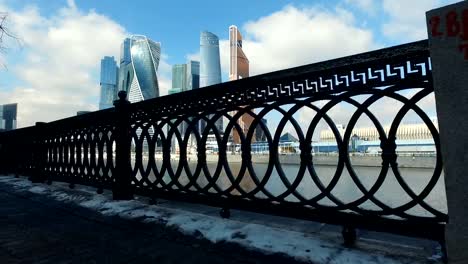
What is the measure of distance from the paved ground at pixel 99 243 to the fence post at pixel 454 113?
1.05 m

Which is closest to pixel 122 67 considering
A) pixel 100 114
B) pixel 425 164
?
pixel 425 164

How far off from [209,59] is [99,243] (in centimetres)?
13930

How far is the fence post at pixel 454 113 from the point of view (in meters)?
1.66

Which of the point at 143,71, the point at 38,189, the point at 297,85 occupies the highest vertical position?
the point at 143,71

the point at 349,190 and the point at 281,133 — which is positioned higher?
the point at 281,133

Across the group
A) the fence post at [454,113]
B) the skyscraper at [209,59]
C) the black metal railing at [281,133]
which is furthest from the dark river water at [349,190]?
the skyscraper at [209,59]

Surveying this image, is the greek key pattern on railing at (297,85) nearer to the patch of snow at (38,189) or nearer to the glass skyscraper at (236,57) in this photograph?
the patch of snow at (38,189)

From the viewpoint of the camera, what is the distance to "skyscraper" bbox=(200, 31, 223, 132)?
13000 cm

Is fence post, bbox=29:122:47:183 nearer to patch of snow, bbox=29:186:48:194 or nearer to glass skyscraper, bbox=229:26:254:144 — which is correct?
patch of snow, bbox=29:186:48:194

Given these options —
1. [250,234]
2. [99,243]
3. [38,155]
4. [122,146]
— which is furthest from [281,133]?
[38,155]

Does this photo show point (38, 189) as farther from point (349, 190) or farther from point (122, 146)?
point (349, 190)

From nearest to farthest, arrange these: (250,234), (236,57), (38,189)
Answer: (250,234) < (38,189) < (236,57)

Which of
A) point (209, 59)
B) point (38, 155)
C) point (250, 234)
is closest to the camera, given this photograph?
point (250, 234)

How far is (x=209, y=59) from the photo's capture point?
449 ft
